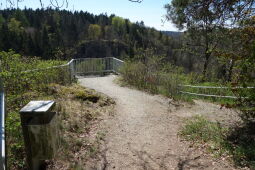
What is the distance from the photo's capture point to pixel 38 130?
96.5 inches

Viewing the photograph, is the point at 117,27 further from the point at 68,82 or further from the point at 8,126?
the point at 8,126

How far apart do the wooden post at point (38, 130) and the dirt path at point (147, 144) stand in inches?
39.6

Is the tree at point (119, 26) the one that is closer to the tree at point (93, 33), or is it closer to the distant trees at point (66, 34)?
the distant trees at point (66, 34)

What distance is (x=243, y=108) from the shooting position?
4.32m

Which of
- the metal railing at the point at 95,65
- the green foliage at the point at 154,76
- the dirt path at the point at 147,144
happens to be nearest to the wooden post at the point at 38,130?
the dirt path at the point at 147,144

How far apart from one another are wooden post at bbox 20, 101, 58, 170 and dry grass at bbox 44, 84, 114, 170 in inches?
28.9

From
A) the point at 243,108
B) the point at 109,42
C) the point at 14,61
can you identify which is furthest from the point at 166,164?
the point at 109,42

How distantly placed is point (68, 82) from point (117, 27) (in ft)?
313

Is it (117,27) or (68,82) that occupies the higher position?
(117,27)

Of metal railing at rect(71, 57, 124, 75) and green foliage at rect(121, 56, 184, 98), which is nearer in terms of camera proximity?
green foliage at rect(121, 56, 184, 98)

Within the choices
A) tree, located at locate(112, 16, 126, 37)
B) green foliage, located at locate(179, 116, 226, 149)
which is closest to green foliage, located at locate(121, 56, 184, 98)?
green foliage, located at locate(179, 116, 226, 149)

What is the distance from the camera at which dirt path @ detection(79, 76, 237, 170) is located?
352cm

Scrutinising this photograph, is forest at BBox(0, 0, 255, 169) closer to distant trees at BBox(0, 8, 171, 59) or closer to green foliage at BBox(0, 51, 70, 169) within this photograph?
Result: green foliage at BBox(0, 51, 70, 169)

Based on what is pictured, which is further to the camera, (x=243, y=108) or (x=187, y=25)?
(x=187, y=25)
